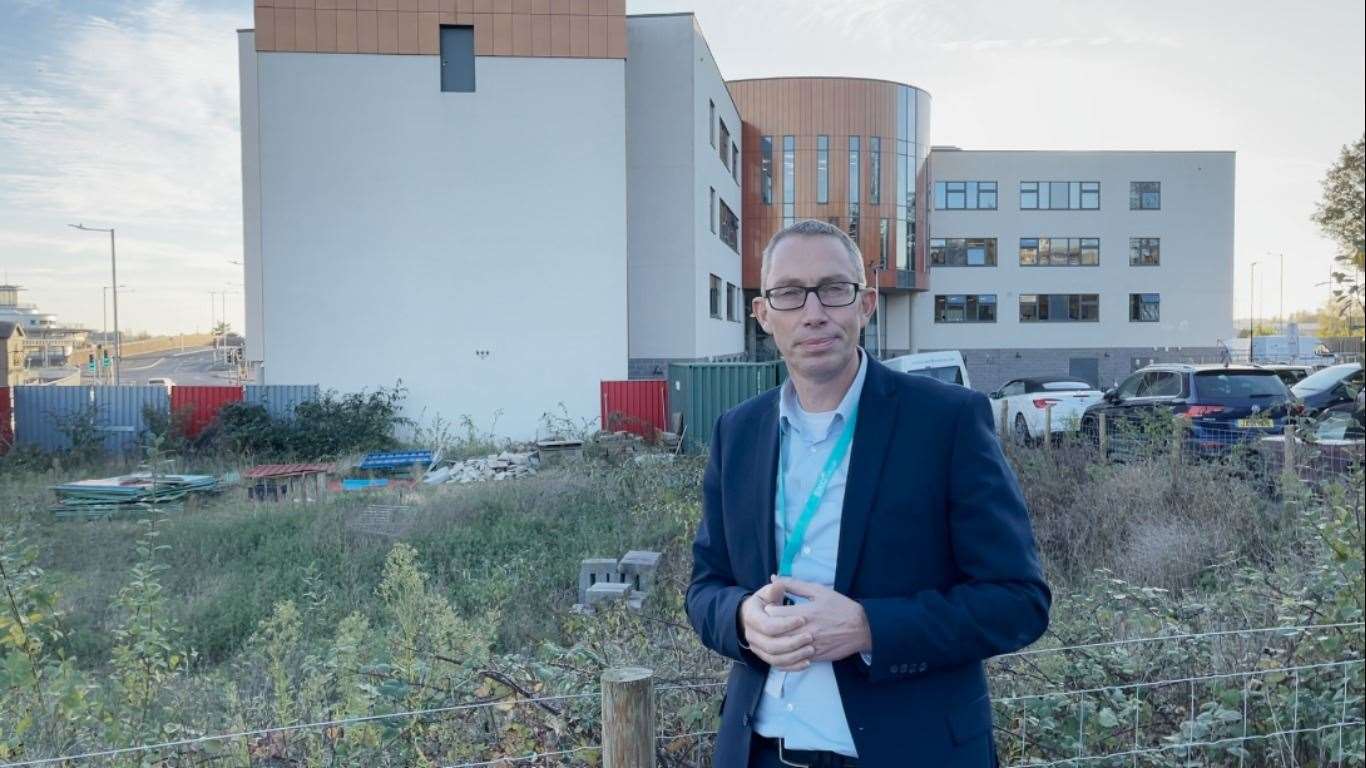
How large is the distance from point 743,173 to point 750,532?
35.2 metres

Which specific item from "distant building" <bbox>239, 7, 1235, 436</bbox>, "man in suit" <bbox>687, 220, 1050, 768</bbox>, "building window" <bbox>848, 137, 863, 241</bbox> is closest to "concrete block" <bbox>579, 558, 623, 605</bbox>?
"man in suit" <bbox>687, 220, 1050, 768</bbox>

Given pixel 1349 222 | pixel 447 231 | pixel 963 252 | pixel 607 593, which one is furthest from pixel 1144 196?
pixel 1349 222

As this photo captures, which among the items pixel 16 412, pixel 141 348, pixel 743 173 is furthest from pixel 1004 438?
pixel 141 348

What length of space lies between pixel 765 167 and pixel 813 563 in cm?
3627

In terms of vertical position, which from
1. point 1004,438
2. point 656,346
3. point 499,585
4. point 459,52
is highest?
point 459,52

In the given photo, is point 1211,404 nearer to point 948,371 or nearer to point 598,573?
point 948,371

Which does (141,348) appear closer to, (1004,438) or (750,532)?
(1004,438)

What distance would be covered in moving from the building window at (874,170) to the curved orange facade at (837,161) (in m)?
0.04

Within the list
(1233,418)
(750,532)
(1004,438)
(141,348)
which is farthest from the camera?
(141,348)

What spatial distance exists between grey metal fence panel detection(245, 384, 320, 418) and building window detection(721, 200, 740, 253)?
14.2 metres

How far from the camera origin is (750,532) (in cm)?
233

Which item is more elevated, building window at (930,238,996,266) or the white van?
building window at (930,238,996,266)

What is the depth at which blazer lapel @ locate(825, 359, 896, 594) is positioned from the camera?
2.12 m

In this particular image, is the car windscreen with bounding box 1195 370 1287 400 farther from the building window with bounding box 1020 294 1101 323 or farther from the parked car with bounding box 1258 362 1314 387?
the building window with bounding box 1020 294 1101 323
